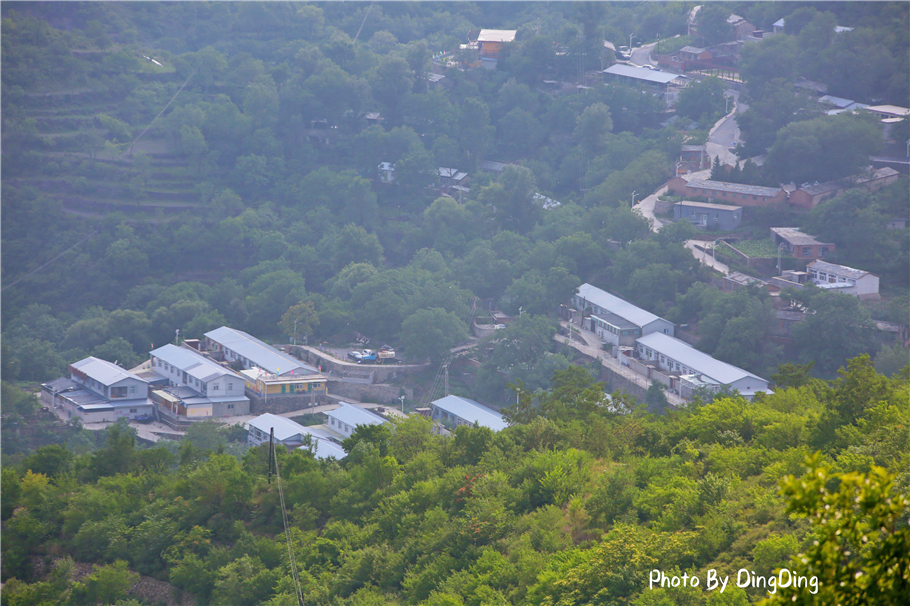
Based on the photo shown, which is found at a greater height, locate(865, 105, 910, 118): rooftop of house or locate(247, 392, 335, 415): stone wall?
locate(865, 105, 910, 118): rooftop of house

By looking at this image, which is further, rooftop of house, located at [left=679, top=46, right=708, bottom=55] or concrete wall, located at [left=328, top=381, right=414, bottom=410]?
rooftop of house, located at [left=679, top=46, right=708, bottom=55]

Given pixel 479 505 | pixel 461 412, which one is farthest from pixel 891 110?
pixel 479 505

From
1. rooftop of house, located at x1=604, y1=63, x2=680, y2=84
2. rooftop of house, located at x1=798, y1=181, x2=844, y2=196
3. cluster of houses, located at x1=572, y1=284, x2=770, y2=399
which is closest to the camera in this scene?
cluster of houses, located at x1=572, y1=284, x2=770, y2=399

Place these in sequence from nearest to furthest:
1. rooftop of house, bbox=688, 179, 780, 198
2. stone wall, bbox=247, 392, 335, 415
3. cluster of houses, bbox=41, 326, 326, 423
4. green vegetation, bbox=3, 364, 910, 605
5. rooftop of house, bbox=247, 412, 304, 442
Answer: green vegetation, bbox=3, 364, 910, 605, rooftop of house, bbox=247, 412, 304, 442, cluster of houses, bbox=41, 326, 326, 423, stone wall, bbox=247, 392, 335, 415, rooftop of house, bbox=688, 179, 780, 198

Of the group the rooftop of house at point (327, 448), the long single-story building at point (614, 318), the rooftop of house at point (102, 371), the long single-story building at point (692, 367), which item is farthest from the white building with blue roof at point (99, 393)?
the long single-story building at point (692, 367)

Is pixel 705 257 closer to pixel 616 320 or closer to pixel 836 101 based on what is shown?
pixel 616 320

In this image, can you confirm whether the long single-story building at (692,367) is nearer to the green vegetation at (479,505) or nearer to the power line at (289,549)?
the green vegetation at (479,505)

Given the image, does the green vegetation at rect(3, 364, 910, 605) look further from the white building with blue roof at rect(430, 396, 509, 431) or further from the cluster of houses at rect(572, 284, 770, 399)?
the cluster of houses at rect(572, 284, 770, 399)

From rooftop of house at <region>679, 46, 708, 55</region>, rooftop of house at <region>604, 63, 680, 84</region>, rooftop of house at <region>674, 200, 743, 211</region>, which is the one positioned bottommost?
rooftop of house at <region>674, 200, 743, 211</region>

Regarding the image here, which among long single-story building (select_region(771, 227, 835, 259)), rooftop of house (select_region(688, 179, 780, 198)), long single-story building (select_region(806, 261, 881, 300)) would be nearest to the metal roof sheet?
long single-story building (select_region(771, 227, 835, 259))
